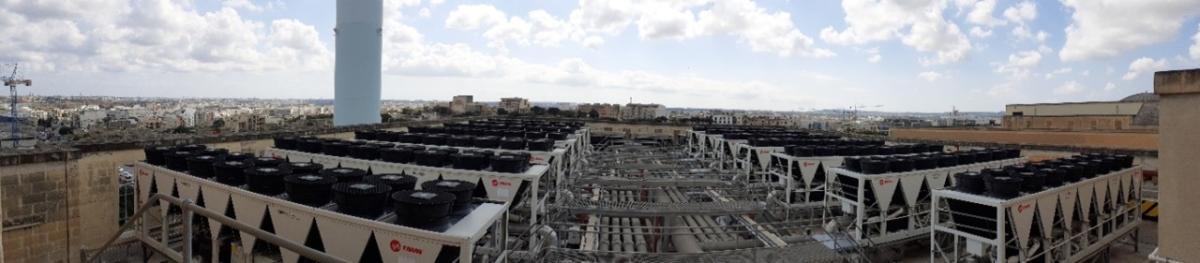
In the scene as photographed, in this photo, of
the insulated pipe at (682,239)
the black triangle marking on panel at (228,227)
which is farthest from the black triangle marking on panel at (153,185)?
the insulated pipe at (682,239)

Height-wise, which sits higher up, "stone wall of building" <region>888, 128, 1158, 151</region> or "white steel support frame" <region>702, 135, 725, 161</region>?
"stone wall of building" <region>888, 128, 1158, 151</region>

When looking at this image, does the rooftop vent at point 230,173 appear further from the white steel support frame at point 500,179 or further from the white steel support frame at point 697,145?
the white steel support frame at point 697,145

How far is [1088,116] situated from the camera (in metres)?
49.1

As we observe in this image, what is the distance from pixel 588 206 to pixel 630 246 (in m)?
1.81

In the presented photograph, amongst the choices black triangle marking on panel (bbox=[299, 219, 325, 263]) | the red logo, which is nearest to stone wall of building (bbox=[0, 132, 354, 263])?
black triangle marking on panel (bbox=[299, 219, 325, 263])

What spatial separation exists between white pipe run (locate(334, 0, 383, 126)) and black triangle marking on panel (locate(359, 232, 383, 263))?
3597cm

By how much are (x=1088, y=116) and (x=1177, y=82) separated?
54.3 meters

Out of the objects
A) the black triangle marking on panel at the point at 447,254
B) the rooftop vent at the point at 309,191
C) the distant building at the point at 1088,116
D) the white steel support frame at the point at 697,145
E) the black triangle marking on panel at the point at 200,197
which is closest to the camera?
the black triangle marking on panel at the point at 447,254

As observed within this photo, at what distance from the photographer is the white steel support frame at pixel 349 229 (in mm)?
8008

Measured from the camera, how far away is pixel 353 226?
28.2 ft

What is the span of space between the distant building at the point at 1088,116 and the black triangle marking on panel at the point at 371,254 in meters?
50.9

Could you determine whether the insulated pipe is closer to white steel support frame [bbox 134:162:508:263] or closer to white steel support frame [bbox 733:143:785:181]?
white steel support frame [bbox 134:162:508:263]

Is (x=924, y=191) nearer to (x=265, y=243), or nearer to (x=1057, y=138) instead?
(x=265, y=243)

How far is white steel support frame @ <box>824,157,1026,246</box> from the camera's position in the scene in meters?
16.9
